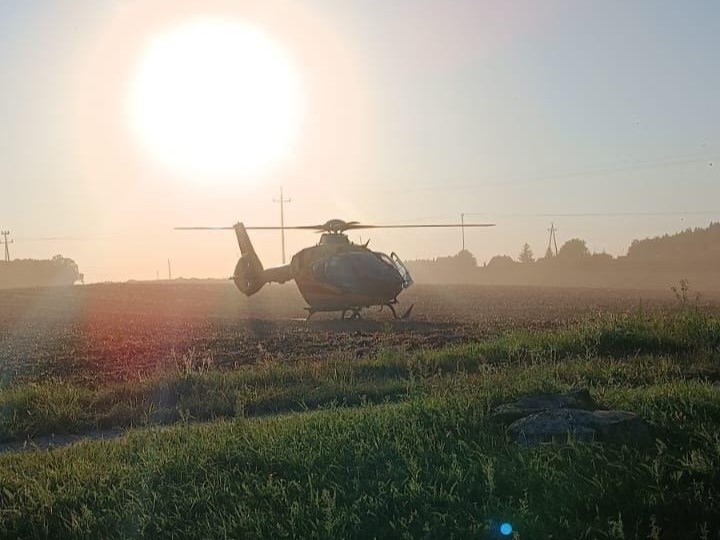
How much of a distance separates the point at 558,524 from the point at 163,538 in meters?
2.88

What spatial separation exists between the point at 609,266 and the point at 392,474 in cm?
8959

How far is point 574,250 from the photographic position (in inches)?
4601

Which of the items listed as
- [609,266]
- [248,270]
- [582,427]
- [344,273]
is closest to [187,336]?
[344,273]

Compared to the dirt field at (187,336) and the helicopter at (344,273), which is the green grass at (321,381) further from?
the helicopter at (344,273)

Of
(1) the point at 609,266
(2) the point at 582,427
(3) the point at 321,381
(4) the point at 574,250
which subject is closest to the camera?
(2) the point at 582,427

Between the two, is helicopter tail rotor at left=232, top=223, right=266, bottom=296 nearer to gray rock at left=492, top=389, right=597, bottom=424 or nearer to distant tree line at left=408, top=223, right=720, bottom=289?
gray rock at left=492, top=389, right=597, bottom=424

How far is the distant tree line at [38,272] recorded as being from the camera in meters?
115

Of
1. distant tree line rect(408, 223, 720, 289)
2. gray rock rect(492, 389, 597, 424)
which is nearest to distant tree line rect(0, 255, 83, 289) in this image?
distant tree line rect(408, 223, 720, 289)

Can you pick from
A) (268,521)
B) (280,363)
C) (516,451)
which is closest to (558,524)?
(516,451)

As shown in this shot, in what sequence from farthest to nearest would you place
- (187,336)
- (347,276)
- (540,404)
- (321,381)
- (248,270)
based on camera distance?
(248,270) < (347,276) < (187,336) < (321,381) < (540,404)

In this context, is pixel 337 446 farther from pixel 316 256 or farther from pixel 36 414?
pixel 316 256

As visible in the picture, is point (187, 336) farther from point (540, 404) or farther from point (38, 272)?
point (38, 272)

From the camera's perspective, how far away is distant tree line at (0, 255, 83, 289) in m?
115

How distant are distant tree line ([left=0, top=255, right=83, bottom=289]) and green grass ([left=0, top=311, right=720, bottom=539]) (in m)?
113
